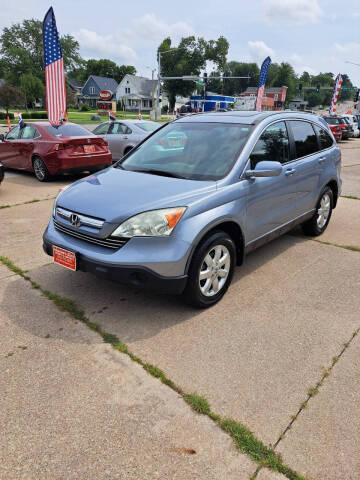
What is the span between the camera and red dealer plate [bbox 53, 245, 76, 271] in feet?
10.7

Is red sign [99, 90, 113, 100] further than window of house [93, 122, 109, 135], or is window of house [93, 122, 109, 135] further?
red sign [99, 90, 113, 100]

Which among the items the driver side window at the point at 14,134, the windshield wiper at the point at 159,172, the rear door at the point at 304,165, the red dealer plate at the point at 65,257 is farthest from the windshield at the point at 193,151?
the driver side window at the point at 14,134

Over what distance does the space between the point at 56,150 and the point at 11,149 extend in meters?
1.99

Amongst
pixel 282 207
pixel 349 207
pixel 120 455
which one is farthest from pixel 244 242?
pixel 349 207

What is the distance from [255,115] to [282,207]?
42.6 inches

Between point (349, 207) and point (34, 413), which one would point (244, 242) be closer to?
point (34, 413)

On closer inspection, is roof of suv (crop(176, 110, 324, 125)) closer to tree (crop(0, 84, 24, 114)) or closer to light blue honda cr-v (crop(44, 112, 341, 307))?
light blue honda cr-v (crop(44, 112, 341, 307))

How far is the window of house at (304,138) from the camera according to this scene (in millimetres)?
4660

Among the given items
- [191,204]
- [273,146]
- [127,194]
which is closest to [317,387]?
[191,204]

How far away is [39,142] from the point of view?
9.02 meters

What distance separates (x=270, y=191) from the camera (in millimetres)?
4070

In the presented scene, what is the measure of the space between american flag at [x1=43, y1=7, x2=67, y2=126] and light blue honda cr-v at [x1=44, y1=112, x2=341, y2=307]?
937 centimetres

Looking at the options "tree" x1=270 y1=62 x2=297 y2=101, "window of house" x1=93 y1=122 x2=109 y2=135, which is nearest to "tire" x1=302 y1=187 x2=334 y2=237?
"window of house" x1=93 y1=122 x2=109 y2=135

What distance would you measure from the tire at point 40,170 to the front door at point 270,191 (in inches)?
250
